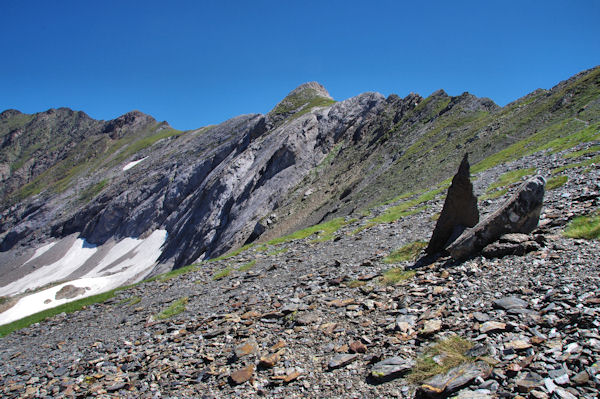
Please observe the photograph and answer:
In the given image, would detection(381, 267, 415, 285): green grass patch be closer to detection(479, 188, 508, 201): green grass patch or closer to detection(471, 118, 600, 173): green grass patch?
detection(479, 188, 508, 201): green grass patch

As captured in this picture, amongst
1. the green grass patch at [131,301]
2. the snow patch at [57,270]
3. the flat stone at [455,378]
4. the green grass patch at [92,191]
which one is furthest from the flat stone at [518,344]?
the green grass patch at [92,191]

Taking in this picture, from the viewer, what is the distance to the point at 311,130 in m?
82.9

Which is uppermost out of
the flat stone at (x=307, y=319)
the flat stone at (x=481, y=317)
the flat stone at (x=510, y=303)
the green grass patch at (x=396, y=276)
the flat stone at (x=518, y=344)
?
the green grass patch at (x=396, y=276)

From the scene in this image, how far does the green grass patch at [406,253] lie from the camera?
15.3 meters

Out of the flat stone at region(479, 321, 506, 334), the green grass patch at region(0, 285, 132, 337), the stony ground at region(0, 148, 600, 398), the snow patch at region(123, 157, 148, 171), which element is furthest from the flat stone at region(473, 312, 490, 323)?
the snow patch at region(123, 157, 148, 171)

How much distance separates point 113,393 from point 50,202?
18955 centimetres

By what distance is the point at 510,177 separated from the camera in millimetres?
25016

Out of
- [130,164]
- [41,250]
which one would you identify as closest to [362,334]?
[41,250]

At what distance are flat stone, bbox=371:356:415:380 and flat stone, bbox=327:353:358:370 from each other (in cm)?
76

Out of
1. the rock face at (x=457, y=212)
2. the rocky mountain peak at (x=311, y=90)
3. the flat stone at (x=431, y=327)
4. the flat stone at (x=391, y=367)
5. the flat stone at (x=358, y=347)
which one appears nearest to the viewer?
the flat stone at (x=391, y=367)

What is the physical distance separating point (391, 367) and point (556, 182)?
647 inches

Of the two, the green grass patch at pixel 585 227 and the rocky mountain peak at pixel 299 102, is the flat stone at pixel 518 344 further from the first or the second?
the rocky mountain peak at pixel 299 102

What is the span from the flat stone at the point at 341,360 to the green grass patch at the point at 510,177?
19920 millimetres

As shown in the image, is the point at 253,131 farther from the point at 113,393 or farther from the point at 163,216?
the point at 113,393
